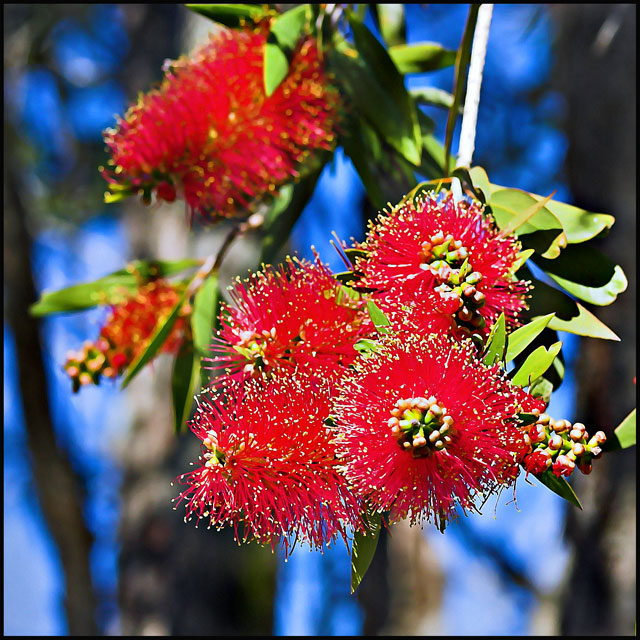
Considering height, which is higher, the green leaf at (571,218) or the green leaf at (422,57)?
the green leaf at (422,57)

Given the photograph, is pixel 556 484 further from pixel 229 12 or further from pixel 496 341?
pixel 229 12

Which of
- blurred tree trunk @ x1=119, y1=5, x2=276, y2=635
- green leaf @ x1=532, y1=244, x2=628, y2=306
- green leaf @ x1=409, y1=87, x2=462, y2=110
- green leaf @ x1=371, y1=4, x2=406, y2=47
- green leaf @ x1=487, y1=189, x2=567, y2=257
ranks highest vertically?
green leaf @ x1=371, y1=4, x2=406, y2=47

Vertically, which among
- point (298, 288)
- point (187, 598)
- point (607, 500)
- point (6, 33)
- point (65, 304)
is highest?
point (6, 33)

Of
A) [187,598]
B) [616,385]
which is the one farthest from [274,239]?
[187,598]

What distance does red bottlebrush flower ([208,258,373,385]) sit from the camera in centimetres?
64

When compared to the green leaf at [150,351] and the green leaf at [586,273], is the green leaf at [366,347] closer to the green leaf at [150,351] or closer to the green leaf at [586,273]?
the green leaf at [586,273]

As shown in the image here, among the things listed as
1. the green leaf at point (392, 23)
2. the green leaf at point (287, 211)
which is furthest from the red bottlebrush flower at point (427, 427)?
the green leaf at point (392, 23)

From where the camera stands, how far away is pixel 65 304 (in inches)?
46.9

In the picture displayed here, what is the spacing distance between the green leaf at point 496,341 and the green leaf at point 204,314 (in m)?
0.54

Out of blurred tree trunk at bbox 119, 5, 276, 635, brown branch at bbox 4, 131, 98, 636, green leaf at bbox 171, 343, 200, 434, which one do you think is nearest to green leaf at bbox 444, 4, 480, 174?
green leaf at bbox 171, 343, 200, 434

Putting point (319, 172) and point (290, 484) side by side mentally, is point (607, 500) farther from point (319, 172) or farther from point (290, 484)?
point (290, 484)

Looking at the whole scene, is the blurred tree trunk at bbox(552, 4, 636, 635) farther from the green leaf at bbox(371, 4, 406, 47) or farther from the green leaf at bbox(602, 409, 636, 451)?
the green leaf at bbox(602, 409, 636, 451)

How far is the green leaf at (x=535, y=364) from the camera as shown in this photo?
0.56 meters

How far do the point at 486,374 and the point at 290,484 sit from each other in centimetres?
19
